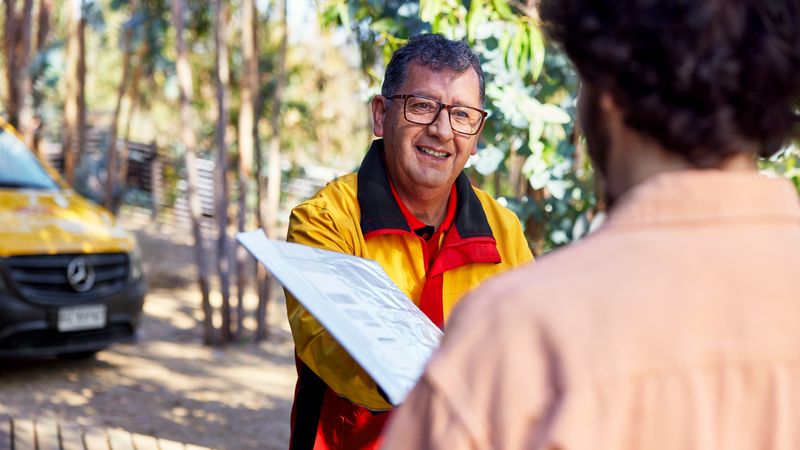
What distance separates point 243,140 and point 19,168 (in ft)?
6.37

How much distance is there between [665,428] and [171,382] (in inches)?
274

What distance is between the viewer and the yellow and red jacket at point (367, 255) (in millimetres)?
2277

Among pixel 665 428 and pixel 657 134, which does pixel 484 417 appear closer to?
pixel 665 428

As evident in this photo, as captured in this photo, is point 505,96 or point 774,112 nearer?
point 774,112

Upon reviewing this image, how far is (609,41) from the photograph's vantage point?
1.07m

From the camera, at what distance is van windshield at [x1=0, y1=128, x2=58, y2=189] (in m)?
7.38

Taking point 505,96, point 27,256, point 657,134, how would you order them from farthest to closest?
point 27,256 → point 505,96 → point 657,134

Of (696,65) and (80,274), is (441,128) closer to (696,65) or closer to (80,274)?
(696,65)

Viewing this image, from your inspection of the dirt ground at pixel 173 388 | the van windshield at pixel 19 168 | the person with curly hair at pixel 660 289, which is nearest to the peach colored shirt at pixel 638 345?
Result: the person with curly hair at pixel 660 289

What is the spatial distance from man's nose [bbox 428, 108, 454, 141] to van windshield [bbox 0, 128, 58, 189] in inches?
217

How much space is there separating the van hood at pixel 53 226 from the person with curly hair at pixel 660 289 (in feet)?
20.6

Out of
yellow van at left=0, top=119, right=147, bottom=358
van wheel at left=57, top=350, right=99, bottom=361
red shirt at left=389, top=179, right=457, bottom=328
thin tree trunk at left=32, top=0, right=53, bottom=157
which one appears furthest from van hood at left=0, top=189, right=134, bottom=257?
thin tree trunk at left=32, top=0, right=53, bottom=157

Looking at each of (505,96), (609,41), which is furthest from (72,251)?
Answer: (609,41)

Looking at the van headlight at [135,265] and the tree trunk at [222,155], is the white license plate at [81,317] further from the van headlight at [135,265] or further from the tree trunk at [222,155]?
the tree trunk at [222,155]
